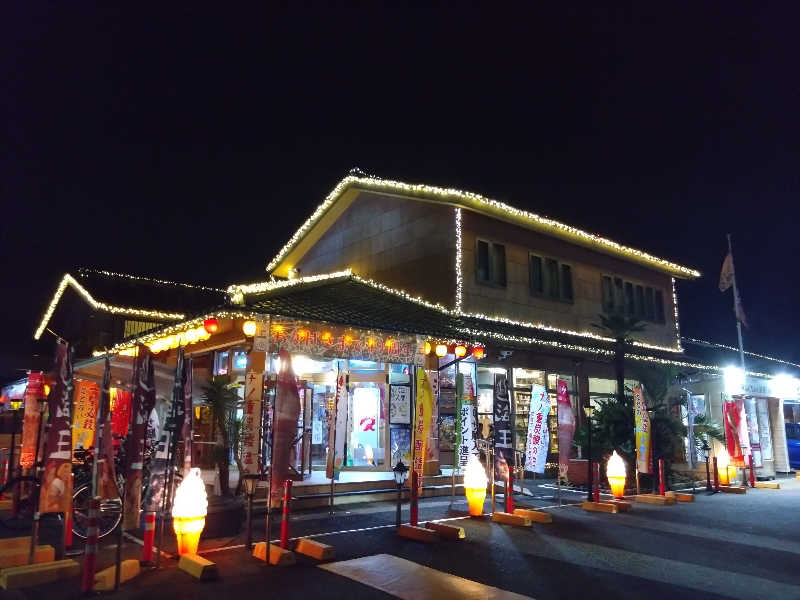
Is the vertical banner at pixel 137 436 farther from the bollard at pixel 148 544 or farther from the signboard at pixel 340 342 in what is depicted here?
the signboard at pixel 340 342

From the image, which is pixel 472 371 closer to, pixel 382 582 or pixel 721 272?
pixel 382 582

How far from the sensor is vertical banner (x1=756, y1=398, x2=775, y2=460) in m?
22.1

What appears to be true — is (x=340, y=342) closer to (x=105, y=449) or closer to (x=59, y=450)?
(x=105, y=449)

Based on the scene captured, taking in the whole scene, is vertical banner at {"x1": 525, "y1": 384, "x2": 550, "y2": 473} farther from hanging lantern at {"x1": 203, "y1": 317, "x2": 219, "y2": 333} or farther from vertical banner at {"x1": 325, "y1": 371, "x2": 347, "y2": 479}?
hanging lantern at {"x1": 203, "y1": 317, "x2": 219, "y2": 333}

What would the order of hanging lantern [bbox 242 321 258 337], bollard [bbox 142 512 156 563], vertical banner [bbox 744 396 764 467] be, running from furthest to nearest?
1. vertical banner [bbox 744 396 764 467]
2. hanging lantern [bbox 242 321 258 337]
3. bollard [bbox 142 512 156 563]

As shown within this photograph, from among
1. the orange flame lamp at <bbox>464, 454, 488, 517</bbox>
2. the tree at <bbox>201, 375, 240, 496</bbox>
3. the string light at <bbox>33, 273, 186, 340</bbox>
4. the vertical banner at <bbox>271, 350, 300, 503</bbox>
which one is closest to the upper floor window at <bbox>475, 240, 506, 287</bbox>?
the orange flame lamp at <bbox>464, 454, 488, 517</bbox>

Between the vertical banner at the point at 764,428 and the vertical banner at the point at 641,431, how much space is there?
1029cm

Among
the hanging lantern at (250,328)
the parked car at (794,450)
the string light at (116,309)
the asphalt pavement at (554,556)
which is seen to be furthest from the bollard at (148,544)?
the parked car at (794,450)

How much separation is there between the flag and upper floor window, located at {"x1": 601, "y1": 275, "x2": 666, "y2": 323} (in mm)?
2292

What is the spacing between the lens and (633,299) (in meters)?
23.5

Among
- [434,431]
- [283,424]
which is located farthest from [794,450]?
[283,424]

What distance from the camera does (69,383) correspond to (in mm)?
7695

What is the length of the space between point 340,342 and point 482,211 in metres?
7.76

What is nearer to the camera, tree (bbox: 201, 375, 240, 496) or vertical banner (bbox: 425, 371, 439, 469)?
tree (bbox: 201, 375, 240, 496)
